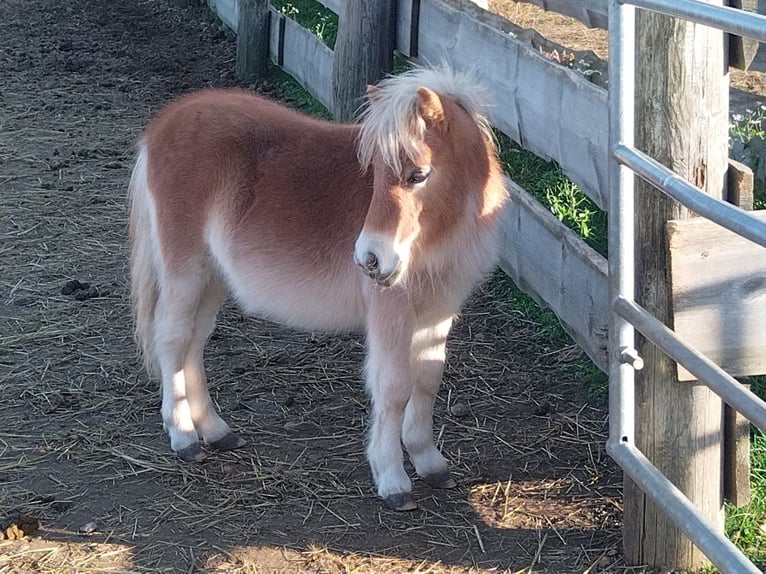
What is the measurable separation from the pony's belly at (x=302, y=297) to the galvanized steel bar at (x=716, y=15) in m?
1.61

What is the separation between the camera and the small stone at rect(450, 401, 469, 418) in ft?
14.4

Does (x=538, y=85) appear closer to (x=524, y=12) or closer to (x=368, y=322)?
(x=368, y=322)

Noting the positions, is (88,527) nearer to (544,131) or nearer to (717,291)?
(717,291)

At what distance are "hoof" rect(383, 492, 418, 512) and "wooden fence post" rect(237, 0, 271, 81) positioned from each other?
601 centimetres

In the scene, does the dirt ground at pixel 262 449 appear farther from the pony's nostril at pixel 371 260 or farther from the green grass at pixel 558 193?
the pony's nostril at pixel 371 260

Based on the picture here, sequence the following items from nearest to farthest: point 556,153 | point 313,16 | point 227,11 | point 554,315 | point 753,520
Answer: point 753,520 → point 556,153 → point 554,315 → point 313,16 → point 227,11

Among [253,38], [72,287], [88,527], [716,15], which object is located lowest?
[72,287]

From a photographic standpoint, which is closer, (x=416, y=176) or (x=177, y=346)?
(x=416, y=176)

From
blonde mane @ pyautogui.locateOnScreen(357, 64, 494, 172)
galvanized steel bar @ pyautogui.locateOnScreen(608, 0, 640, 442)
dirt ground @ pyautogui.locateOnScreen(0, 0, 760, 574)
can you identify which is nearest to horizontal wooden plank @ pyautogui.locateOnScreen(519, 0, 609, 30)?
dirt ground @ pyautogui.locateOnScreen(0, 0, 760, 574)

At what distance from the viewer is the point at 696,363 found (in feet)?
8.67

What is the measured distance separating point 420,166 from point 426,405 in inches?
40.4

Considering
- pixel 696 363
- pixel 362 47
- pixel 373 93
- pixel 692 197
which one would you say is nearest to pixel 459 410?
pixel 373 93

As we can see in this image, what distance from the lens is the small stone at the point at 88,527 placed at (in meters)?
3.56

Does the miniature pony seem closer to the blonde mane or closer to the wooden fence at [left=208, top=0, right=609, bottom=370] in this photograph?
the blonde mane
